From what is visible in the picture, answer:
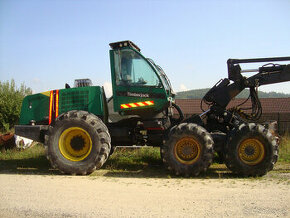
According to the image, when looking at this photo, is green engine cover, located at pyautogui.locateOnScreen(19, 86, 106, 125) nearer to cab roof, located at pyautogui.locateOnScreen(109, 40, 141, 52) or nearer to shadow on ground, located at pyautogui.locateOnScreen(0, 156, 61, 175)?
cab roof, located at pyautogui.locateOnScreen(109, 40, 141, 52)

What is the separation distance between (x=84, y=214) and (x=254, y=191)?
3194 mm

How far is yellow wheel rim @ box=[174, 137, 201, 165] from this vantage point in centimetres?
707

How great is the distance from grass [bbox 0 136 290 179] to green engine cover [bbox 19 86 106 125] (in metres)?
1.42

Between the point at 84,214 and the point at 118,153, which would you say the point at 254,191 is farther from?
the point at 118,153

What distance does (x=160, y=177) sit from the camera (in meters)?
7.14

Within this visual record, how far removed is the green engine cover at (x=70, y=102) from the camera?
8.15 meters

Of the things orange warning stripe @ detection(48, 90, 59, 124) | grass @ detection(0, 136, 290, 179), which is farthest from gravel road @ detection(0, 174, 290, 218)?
orange warning stripe @ detection(48, 90, 59, 124)

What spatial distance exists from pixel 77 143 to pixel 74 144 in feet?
0.29

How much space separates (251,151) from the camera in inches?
277

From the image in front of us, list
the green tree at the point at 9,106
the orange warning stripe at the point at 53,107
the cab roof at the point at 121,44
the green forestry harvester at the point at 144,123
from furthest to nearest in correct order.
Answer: the green tree at the point at 9,106 < the orange warning stripe at the point at 53,107 < the cab roof at the point at 121,44 < the green forestry harvester at the point at 144,123

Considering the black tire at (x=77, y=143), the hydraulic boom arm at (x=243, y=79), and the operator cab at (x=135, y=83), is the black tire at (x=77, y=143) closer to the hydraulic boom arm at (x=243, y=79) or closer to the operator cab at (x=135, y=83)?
the operator cab at (x=135, y=83)

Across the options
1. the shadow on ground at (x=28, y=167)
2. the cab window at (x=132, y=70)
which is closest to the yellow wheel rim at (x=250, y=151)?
the cab window at (x=132, y=70)

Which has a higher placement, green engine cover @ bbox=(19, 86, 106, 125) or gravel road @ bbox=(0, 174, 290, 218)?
green engine cover @ bbox=(19, 86, 106, 125)

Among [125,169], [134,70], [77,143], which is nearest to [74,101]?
[77,143]
